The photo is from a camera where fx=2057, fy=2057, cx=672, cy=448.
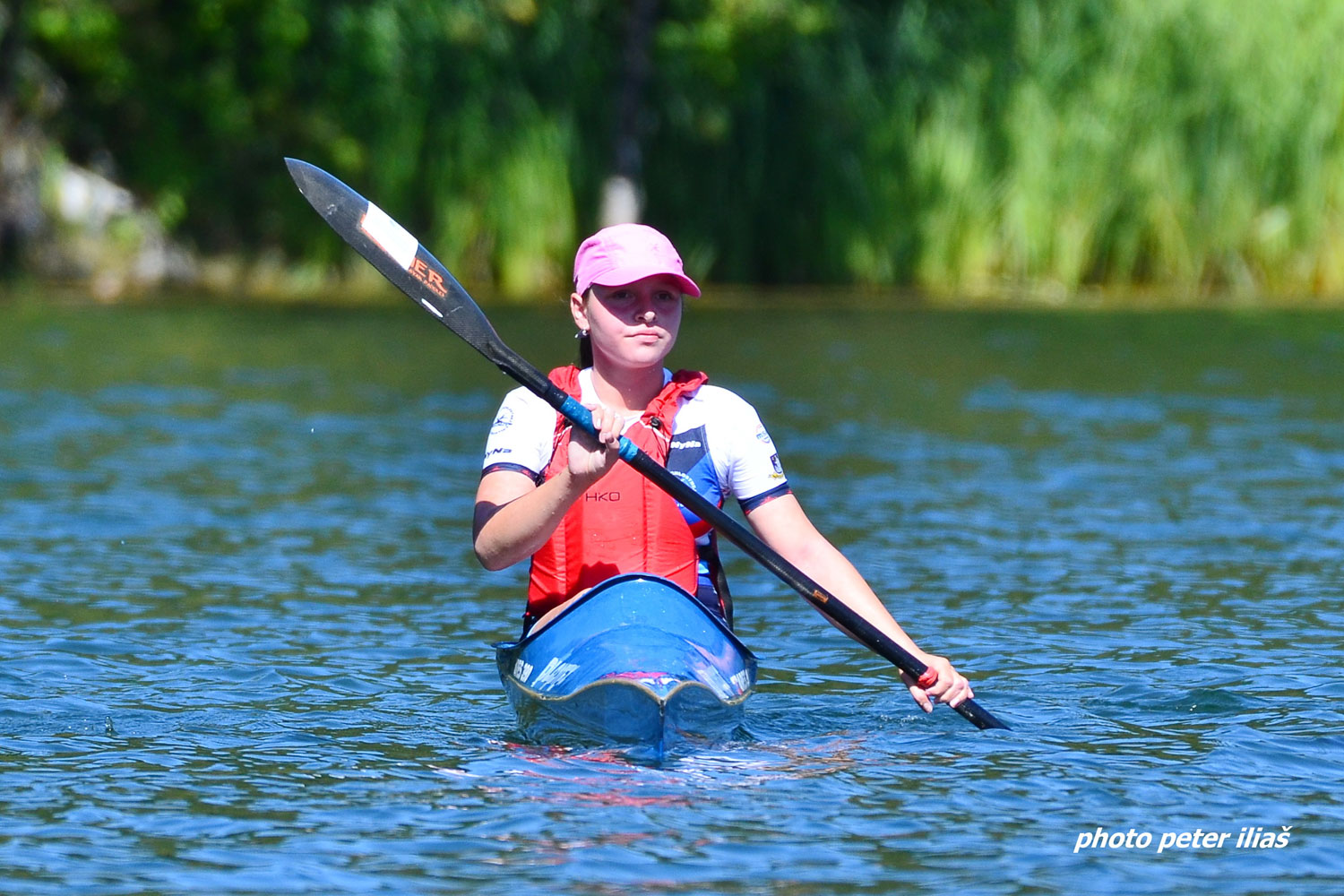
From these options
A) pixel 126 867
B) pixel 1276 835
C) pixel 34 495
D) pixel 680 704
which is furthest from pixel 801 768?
pixel 34 495

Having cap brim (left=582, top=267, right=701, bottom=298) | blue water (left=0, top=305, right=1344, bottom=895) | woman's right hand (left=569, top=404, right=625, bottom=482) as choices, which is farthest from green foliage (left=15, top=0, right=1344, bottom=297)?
woman's right hand (left=569, top=404, right=625, bottom=482)

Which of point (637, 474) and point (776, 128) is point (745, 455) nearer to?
point (637, 474)

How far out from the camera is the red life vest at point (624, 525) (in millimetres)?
5074

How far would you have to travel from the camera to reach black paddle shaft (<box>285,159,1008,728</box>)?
4.84 meters

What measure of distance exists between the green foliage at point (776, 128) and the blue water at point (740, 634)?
21.7ft

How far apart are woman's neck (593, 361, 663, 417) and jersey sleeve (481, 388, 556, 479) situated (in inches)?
5.8

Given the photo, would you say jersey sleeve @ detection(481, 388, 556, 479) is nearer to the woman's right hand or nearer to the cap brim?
the cap brim

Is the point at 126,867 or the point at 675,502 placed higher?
the point at 675,502

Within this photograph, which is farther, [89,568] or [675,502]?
[89,568]

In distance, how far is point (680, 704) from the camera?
482cm

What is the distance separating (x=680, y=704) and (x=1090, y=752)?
1.05 m

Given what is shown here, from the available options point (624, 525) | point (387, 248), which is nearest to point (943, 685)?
point (624, 525)

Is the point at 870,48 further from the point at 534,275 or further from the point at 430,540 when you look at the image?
the point at 430,540

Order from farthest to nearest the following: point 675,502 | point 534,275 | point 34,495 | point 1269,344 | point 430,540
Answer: point 534,275 < point 1269,344 < point 34,495 < point 430,540 < point 675,502
